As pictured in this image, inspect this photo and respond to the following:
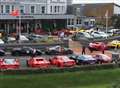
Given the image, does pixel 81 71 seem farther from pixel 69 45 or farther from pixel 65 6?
pixel 65 6

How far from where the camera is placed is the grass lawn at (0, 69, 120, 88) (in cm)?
4272

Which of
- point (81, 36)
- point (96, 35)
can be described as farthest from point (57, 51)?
point (96, 35)

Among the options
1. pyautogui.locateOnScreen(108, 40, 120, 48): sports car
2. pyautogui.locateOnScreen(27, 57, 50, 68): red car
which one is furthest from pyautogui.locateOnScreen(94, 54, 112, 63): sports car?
pyautogui.locateOnScreen(108, 40, 120, 48): sports car

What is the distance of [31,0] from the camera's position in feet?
288

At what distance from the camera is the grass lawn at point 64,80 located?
140 ft

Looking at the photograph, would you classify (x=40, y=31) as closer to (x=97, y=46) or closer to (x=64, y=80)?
(x=97, y=46)

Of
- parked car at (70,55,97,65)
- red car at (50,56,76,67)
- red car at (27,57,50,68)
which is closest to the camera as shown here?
red car at (27,57,50,68)

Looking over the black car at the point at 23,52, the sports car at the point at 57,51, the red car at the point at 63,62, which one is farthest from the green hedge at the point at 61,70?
the black car at the point at 23,52

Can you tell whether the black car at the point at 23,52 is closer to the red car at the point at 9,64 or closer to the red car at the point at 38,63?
the red car at the point at 38,63

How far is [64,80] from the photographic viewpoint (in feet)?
146

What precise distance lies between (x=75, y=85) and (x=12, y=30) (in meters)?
42.7

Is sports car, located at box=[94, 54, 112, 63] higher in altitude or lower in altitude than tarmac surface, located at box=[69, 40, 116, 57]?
higher

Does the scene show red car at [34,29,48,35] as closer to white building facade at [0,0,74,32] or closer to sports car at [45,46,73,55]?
white building facade at [0,0,74,32]

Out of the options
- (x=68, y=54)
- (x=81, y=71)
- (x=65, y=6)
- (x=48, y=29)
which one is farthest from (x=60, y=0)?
(x=81, y=71)
